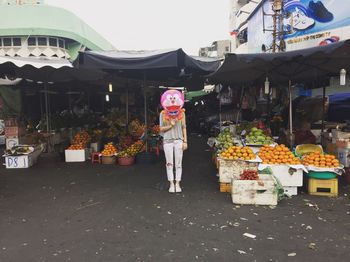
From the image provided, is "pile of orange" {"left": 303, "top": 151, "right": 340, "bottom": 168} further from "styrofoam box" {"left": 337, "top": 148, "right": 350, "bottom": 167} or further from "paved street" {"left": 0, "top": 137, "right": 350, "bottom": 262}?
"styrofoam box" {"left": 337, "top": 148, "right": 350, "bottom": 167}

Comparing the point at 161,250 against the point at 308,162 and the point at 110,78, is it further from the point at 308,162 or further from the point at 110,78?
the point at 110,78

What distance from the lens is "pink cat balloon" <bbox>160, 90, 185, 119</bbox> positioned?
19.1 feet

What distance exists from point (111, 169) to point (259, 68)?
4.45 meters

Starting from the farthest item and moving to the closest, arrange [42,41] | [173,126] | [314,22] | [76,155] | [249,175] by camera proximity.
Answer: [42,41] → [314,22] → [76,155] → [173,126] → [249,175]

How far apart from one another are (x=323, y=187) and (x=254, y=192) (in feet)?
4.90

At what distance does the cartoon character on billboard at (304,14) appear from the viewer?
40.4 feet

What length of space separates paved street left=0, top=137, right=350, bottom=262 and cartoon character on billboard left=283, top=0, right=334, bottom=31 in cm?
878

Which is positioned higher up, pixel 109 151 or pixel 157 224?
pixel 109 151

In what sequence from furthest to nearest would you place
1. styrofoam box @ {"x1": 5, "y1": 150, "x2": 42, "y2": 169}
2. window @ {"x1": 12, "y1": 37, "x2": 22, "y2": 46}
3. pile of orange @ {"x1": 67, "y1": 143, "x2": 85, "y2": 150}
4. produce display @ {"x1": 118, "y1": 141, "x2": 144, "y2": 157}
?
window @ {"x1": 12, "y1": 37, "x2": 22, "y2": 46}
pile of orange @ {"x1": 67, "y1": 143, "x2": 85, "y2": 150}
produce display @ {"x1": 118, "y1": 141, "x2": 144, "y2": 157}
styrofoam box @ {"x1": 5, "y1": 150, "x2": 42, "y2": 169}

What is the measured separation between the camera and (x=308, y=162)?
19.7 feet

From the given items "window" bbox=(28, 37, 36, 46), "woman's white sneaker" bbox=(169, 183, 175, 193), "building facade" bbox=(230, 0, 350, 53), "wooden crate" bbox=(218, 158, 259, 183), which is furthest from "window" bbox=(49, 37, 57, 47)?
"wooden crate" bbox=(218, 158, 259, 183)

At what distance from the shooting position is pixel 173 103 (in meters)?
5.83

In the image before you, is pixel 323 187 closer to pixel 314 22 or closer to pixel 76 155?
pixel 76 155

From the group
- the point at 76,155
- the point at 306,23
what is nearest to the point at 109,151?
the point at 76,155
